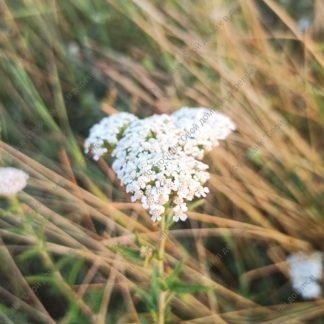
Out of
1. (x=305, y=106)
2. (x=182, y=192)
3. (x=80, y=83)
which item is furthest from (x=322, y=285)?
(x=80, y=83)

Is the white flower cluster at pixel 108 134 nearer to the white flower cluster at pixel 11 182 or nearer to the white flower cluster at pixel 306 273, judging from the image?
the white flower cluster at pixel 11 182

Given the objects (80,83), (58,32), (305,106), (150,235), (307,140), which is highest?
(58,32)

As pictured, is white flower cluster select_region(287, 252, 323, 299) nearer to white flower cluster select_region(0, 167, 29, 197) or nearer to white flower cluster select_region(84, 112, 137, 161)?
white flower cluster select_region(84, 112, 137, 161)

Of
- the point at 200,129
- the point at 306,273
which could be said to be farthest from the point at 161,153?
the point at 306,273

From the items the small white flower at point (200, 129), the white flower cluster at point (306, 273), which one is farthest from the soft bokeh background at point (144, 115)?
the small white flower at point (200, 129)

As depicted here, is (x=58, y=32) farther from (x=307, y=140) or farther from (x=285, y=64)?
(x=307, y=140)

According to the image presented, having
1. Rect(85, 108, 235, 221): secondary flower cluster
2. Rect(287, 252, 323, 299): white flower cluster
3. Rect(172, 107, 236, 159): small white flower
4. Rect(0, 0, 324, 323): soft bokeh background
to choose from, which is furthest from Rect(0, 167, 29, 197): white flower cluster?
Rect(287, 252, 323, 299): white flower cluster
